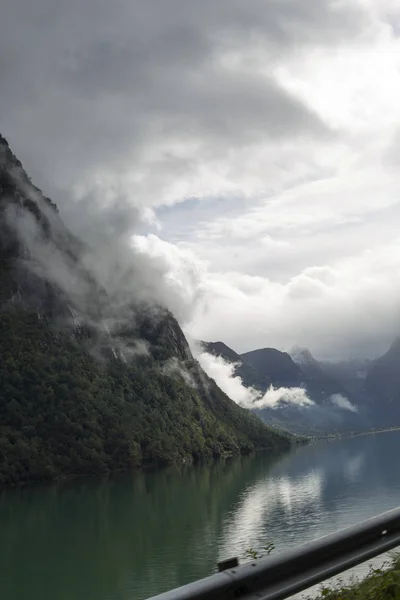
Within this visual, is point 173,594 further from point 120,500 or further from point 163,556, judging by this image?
point 120,500

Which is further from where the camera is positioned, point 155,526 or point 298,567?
point 155,526

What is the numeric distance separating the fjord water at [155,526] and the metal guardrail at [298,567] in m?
33.3

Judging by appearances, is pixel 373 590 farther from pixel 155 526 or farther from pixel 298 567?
pixel 155 526

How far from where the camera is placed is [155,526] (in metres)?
69.4

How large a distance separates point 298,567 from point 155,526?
6740cm

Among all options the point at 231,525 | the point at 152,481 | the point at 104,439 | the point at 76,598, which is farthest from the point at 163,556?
the point at 104,439

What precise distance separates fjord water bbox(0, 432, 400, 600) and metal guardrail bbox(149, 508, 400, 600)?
3331 cm

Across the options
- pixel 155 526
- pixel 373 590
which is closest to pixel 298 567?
pixel 373 590

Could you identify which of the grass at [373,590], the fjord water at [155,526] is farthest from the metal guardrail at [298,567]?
the fjord water at [155,526]

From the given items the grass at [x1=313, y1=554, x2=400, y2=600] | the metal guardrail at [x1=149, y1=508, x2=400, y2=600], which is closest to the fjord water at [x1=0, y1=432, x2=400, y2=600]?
the grass at [x1=313, y1=554, x2=400, y2=600]

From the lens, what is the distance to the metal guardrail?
5.64 metres

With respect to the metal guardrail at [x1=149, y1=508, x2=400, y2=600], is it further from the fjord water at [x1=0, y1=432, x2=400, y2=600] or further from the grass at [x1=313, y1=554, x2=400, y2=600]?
the fjord water at [x1=0, y1=432, x2=400, y2=600]

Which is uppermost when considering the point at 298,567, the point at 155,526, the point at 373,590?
the point at 298,567

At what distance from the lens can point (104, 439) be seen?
188750 millimetres
